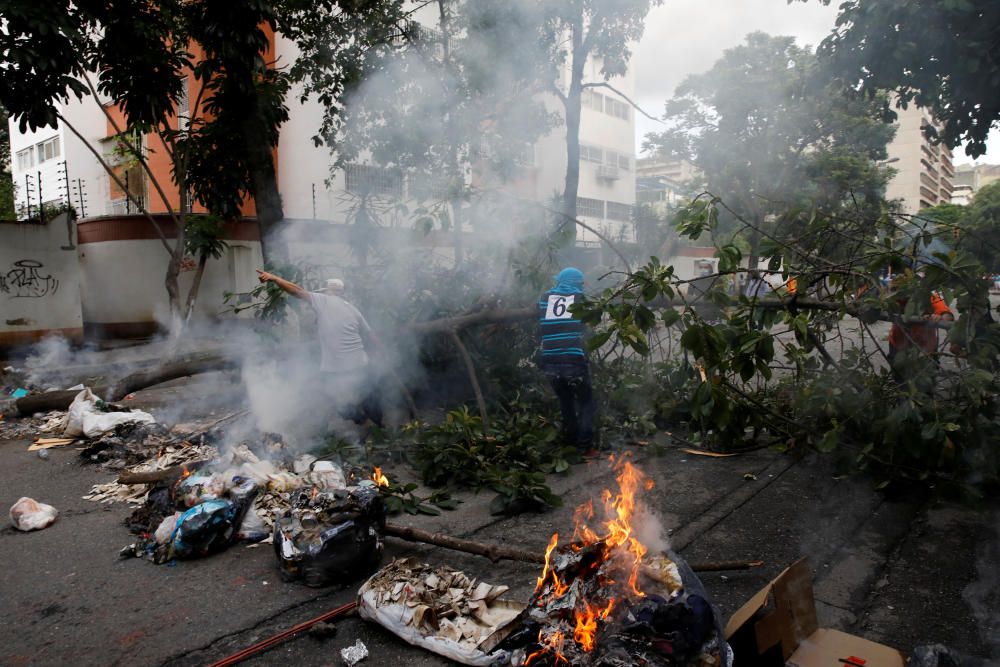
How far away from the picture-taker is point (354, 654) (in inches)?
97.6

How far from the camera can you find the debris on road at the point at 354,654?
245 cm

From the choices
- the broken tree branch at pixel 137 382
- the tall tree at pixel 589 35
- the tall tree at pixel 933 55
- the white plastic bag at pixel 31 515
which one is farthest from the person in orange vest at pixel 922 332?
the broken tree branch at pixel 137 382

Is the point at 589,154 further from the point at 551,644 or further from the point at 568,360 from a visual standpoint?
the point at 551,644

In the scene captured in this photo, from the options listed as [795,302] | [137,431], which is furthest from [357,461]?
[795,302]

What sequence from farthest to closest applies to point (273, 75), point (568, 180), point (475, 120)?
point (568, 180)
point (273, 75)
point (475, 120)

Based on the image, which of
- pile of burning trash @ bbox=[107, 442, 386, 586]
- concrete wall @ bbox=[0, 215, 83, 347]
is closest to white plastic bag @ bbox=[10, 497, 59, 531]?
pile of burning trash @ bbox=[107, 442, 386, 586]

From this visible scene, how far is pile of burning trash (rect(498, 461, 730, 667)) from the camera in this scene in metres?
2.00

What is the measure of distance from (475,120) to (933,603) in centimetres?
570

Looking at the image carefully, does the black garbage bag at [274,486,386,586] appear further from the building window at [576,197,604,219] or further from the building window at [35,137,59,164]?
the building window at [35,137,59,164]

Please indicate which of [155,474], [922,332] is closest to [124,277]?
[155,474]

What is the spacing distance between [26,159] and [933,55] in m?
22.9

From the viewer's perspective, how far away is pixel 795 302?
4.12 metres

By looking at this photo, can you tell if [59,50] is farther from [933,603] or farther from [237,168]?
[933,603]

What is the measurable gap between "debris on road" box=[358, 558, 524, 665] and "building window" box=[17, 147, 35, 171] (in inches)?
848
